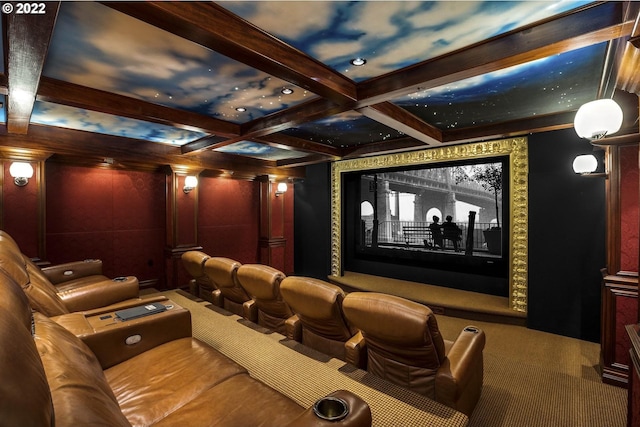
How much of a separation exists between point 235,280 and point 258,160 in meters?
3.95

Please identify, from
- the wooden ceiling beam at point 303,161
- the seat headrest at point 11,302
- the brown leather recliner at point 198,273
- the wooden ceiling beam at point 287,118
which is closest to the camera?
the seat headrest at point 11,302

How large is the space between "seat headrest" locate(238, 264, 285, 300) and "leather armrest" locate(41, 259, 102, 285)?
2580mm

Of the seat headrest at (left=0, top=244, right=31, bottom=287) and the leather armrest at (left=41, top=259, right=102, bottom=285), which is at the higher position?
the seat headrest at (left=0, top=244, right=31, bottom=287)

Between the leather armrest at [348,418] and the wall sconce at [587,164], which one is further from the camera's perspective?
the wall sconce at [587,164]

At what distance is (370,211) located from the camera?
6801 mm

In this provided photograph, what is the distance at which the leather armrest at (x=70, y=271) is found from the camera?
12.4 feet

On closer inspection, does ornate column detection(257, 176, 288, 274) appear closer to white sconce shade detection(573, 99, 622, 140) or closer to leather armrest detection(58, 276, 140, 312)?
leather armrest detection(58, 276, 140, 312)

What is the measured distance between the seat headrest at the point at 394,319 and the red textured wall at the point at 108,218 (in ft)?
16.0

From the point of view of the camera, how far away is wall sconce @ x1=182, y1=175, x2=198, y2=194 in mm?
5520

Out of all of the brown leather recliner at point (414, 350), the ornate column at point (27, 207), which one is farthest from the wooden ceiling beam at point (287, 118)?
the ornate column at point (27, 207)

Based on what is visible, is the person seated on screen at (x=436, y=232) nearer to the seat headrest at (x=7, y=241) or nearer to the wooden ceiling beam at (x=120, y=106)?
the wooden ceiling beam at (x=120, y=106)

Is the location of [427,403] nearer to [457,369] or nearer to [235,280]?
[457,369]

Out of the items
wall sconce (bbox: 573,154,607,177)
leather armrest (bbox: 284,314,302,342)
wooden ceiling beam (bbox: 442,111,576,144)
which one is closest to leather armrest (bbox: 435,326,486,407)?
leather armrest (bbox: 284,314,302,342)

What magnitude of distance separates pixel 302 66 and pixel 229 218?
4.94 meters
